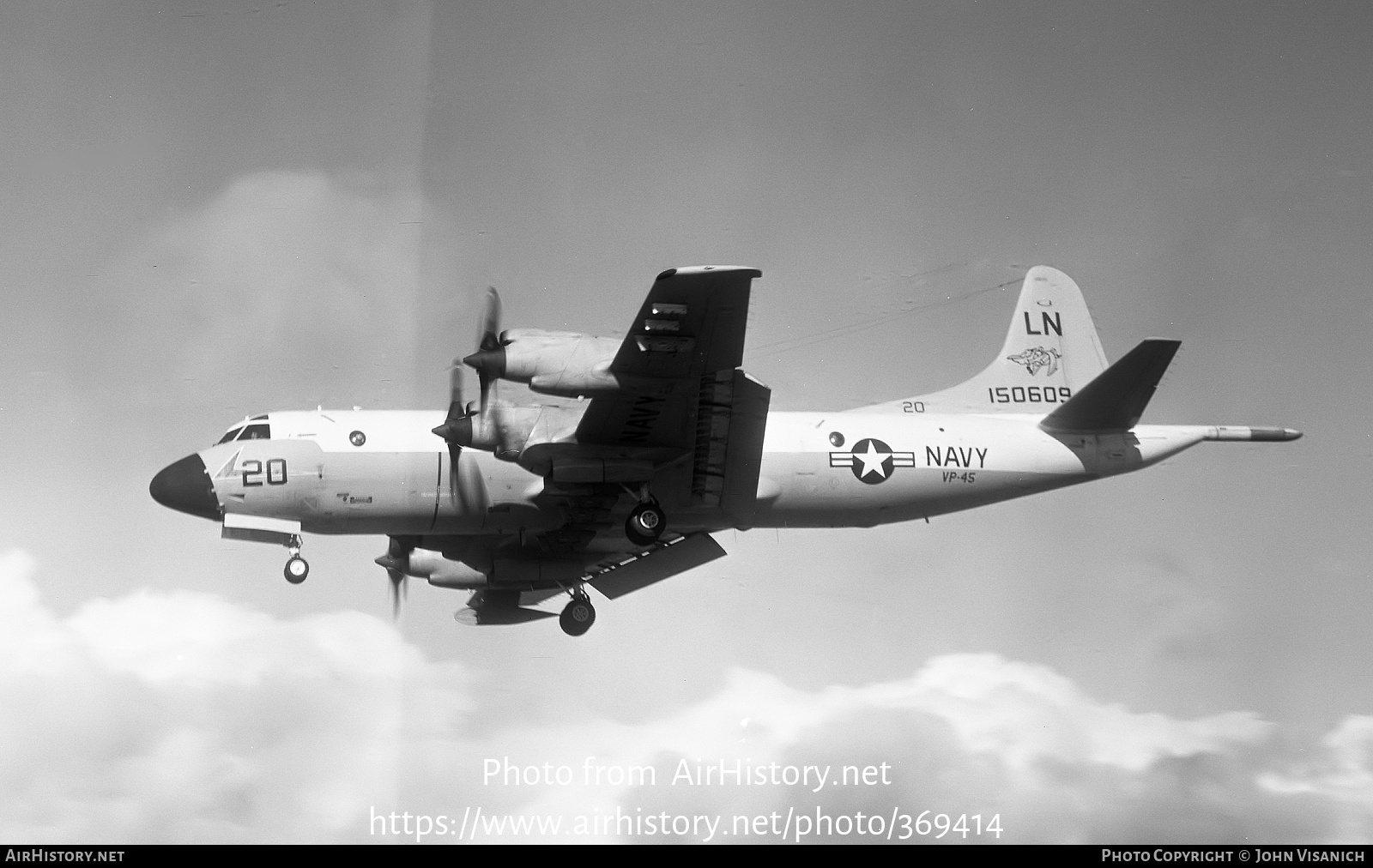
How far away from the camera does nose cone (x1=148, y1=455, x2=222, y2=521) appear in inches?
866

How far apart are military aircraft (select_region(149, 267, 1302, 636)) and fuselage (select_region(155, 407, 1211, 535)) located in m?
0.03

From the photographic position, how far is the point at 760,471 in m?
22.9

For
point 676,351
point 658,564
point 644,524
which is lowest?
point 658,564

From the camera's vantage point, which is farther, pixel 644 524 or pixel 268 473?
pixel 644 524

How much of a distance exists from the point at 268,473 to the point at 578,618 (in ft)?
20.3

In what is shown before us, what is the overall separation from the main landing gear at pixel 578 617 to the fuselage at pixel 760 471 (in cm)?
235

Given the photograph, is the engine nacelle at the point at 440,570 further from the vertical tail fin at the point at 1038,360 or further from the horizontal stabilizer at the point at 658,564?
the vertical tail fin at the point at 1038,360

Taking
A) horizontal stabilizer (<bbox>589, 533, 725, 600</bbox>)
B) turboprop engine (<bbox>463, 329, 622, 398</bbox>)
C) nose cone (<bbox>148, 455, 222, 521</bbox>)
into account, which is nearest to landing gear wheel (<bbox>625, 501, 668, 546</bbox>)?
horizontal stabilizer (<bbox>589, 533, 725, 600</bbox>)

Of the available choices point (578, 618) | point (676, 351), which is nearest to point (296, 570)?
point (578, 618)

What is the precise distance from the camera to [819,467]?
911 inches

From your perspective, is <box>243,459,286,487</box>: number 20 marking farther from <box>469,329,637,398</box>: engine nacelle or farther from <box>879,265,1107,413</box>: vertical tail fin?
<box>879,265,1107,413</box>: vertical tail fin

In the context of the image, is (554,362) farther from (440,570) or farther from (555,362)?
(440,570)

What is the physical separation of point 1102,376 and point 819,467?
4.87 meters

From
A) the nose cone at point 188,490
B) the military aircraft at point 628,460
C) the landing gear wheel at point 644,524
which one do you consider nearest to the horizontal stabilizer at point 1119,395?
the military aircraft at point 628,460
